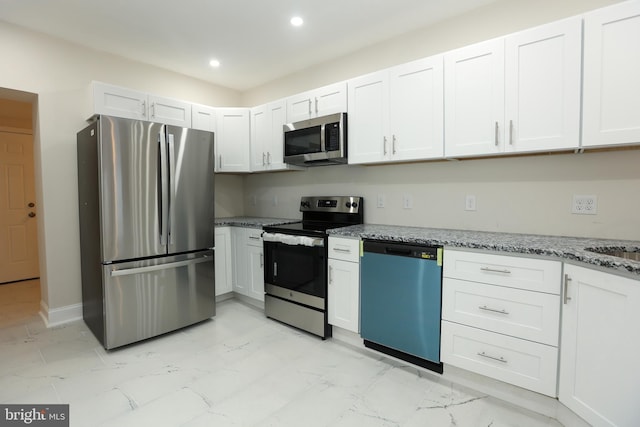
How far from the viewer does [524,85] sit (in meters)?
1.89

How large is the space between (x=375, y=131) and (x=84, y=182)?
2601 mm

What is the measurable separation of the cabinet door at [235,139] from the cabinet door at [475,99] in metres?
2.27

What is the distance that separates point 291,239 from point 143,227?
1208 mm

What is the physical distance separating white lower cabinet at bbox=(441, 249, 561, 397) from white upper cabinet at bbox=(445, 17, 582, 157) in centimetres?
76

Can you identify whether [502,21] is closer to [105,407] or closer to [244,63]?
[244,63]

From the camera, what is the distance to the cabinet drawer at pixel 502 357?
1.63 m

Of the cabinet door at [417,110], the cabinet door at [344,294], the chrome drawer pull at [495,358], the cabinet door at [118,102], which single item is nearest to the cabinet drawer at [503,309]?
the chrome drawer pull at [495,358]

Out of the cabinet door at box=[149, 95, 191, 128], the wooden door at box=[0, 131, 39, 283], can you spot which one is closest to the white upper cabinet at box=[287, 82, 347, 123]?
the cabinet door at box=[149, 95, 191, 128]

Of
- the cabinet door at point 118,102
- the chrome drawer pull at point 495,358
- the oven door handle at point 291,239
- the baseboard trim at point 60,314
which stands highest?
the cabinet door at point 118,102

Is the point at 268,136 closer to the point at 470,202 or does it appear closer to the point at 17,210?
the point at 470,202

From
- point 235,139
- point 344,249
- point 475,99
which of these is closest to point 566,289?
point 475,99

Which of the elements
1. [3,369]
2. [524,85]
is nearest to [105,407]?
[3,369]

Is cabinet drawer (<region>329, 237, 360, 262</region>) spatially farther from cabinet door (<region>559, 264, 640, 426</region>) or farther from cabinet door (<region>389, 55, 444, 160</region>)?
cabinet door (<region>559, 264, 640, 426</region>)

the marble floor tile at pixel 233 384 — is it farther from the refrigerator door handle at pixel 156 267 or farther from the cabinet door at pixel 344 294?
the refrigerator door handle at pixel 156 267
